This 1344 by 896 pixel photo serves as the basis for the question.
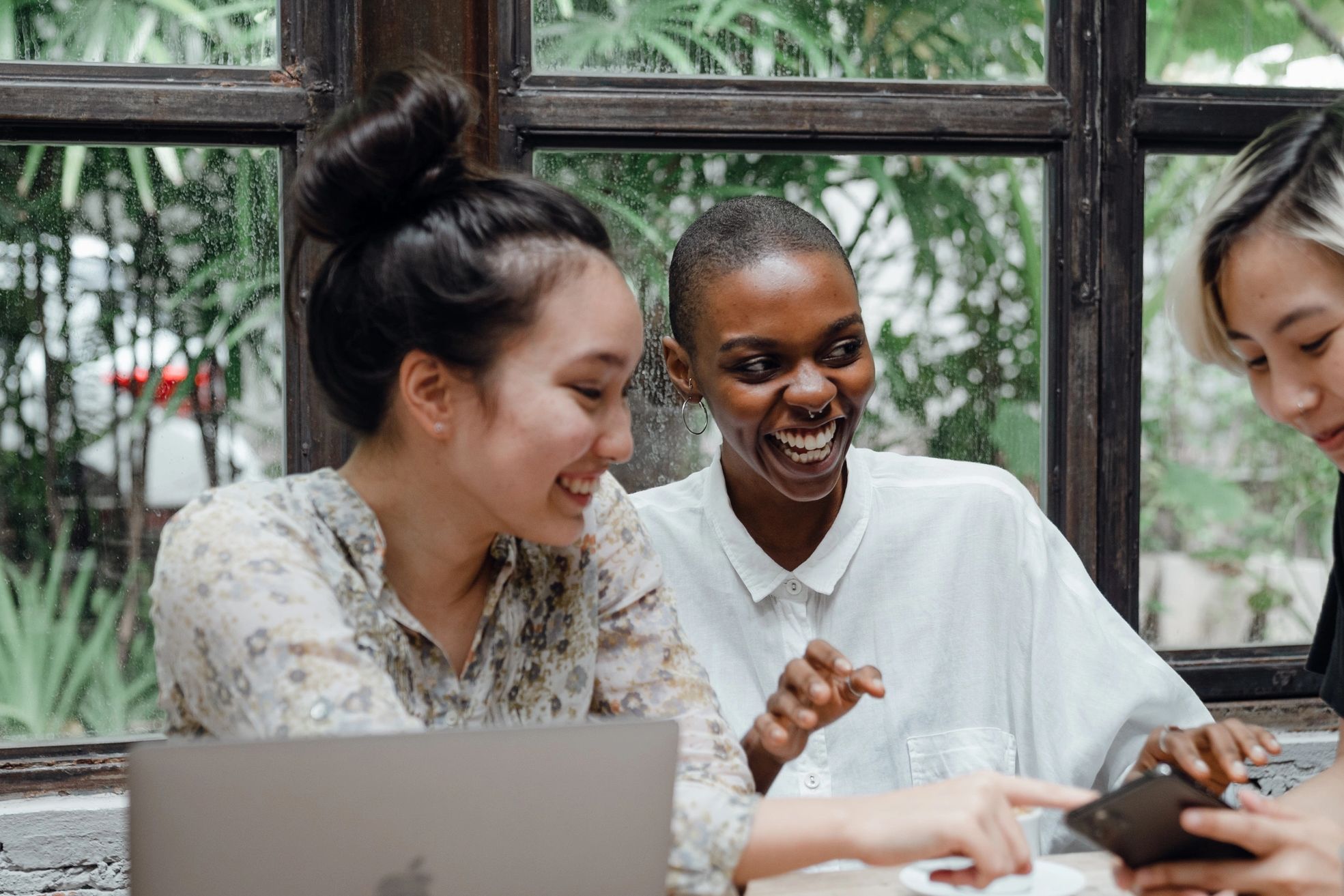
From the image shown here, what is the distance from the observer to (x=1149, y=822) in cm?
93

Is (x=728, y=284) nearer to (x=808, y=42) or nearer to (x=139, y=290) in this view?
(x=808, y=42)

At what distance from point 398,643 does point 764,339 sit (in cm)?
65

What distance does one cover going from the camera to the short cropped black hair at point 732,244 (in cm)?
162

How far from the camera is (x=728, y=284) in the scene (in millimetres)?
1608

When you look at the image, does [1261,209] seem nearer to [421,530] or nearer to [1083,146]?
[1083,146]

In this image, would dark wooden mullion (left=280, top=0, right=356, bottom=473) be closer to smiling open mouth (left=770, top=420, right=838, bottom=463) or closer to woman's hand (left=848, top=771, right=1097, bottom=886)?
smiling open mouth (left=770, top=420, right=838, bottom=463)

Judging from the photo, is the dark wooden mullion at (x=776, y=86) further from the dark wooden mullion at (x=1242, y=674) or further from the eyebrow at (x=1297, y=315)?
the dark wooden mullion at (x=1242, y=674)

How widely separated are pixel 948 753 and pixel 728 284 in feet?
2.24

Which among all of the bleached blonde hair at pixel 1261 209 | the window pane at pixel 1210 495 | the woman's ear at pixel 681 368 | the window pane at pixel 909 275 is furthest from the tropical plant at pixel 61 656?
the window pane at pixel 1210 495

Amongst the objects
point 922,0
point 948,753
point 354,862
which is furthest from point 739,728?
point 922,0

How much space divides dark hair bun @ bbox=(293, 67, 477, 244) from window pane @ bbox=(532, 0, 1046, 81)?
86cm

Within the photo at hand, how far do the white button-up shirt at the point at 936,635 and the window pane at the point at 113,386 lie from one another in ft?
2.64

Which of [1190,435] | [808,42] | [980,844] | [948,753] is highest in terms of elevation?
[808,42]

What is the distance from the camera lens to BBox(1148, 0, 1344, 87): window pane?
7.11 feet
